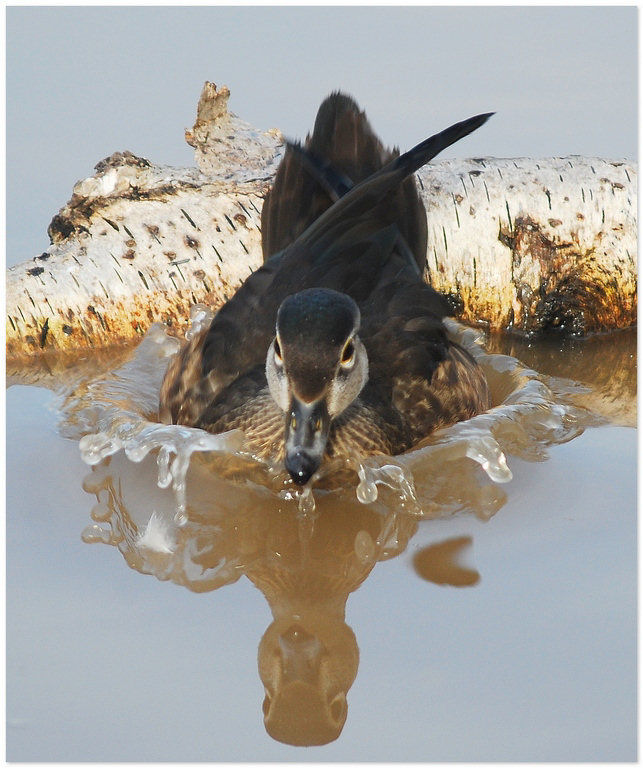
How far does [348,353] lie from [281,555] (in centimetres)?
106

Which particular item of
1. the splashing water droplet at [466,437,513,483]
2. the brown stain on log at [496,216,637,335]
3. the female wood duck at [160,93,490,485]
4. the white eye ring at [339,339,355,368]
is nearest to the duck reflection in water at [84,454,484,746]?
the female wood duck at [160,93,490,485]

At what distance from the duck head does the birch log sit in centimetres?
289

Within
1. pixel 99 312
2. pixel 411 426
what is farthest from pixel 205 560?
pixel 99 312

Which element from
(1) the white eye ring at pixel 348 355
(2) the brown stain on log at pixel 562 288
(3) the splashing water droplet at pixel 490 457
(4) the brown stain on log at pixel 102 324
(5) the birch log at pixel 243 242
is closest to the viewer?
(1) the white eye ring at pixel 348 355

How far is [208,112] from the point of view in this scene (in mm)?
8055

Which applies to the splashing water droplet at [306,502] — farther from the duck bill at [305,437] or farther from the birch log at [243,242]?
the birch log at [243,242]

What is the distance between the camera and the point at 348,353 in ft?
16.1

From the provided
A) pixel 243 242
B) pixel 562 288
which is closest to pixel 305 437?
pixel 243 242

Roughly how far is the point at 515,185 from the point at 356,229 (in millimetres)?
2789

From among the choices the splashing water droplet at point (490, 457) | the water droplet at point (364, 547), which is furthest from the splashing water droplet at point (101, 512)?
the splashing water droplet at point (490, 457)

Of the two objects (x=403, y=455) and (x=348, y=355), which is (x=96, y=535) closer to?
(x=348, y=355)

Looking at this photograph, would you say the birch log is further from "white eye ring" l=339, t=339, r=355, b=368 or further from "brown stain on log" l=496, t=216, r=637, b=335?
"white eye ring" l=339, t=339, r=355, b=368

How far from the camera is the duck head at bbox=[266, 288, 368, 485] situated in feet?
14.8

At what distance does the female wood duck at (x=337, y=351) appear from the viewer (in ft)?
Answer: 15.2
